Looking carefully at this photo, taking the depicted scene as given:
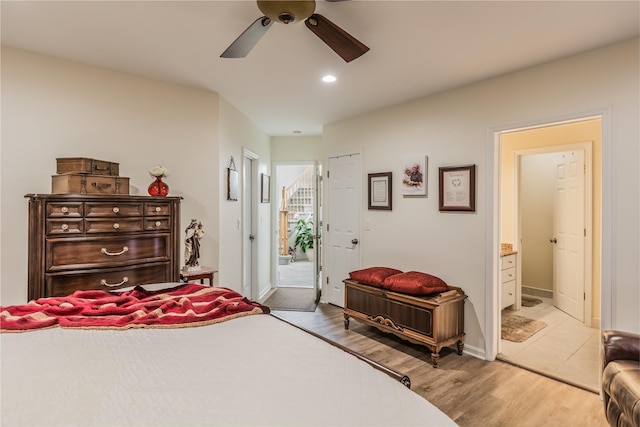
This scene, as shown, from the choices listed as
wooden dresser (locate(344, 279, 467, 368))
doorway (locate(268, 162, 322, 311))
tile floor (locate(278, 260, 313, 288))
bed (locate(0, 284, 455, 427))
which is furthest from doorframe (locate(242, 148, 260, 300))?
bed (locate(0, 284, 455, 427))

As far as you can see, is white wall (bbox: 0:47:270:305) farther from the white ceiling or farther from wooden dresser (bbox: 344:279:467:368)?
wooden dresser (bbox: 344:279:467:368)

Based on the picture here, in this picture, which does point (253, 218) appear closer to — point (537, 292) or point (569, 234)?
point (569, 234)

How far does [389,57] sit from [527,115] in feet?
4.22

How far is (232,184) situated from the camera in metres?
3.91

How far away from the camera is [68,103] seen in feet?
9.05

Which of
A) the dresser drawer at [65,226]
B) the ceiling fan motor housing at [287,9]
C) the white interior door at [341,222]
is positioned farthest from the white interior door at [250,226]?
the ceiling fan motor housing at [287,9]

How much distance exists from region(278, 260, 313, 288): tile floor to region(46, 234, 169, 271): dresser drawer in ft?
11.4

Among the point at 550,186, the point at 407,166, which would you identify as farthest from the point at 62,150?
the point at 550,186

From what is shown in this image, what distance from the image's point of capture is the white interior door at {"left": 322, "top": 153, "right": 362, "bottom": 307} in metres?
4.41

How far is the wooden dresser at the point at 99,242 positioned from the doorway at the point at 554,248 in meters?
3.02

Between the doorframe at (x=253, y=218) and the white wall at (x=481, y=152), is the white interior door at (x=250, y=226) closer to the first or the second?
the doorframe at (x=253, y=218)

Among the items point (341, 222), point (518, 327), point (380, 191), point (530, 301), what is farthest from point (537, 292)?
point (341, 222)

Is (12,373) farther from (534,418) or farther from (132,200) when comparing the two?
(534,418)

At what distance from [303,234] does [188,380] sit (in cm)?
774
